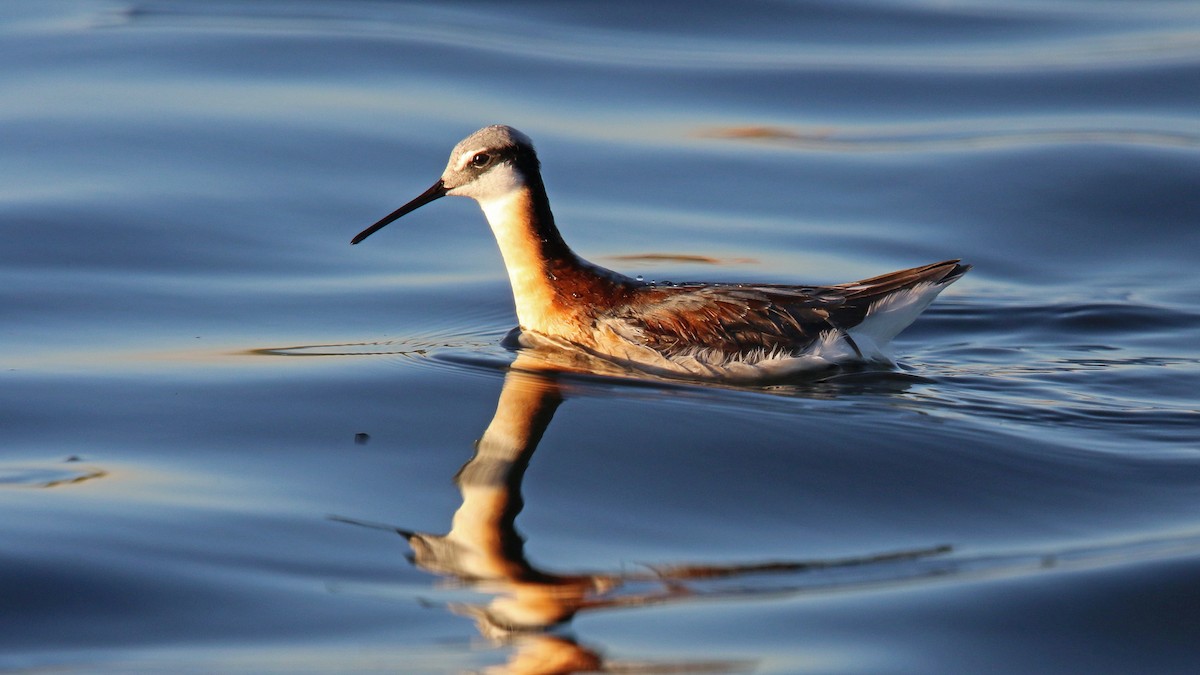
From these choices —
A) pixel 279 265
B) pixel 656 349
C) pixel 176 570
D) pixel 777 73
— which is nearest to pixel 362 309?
pixel 279 265

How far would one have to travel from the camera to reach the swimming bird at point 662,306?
842 cm

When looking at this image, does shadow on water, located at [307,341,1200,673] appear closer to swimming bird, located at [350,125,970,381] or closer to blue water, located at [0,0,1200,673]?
blue water, located at [0,0,1200,673]

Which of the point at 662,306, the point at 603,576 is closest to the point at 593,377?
the point at 662,306

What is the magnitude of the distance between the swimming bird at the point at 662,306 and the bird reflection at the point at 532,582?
2.02 m

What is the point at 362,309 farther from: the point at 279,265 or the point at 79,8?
the point at 79,8

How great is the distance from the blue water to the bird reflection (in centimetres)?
2

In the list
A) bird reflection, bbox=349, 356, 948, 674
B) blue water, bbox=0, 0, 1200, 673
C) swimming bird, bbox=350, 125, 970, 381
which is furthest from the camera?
swimming bird, bbox=350, 125, 970, 381

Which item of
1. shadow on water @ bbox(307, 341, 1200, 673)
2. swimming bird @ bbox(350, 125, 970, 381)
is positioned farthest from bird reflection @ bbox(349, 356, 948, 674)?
swimming bird @ bbox(350, 125, 970, 381)

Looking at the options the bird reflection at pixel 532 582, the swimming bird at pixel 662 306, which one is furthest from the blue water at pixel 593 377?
the swimming bird at pixel 662 306

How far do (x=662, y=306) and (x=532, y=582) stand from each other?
3.30 m

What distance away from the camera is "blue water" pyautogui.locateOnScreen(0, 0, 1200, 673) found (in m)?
5.27

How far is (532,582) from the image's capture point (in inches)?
215

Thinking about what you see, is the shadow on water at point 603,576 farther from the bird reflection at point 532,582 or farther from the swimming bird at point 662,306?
the swimming bird at point 662,306

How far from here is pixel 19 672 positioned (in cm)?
485
